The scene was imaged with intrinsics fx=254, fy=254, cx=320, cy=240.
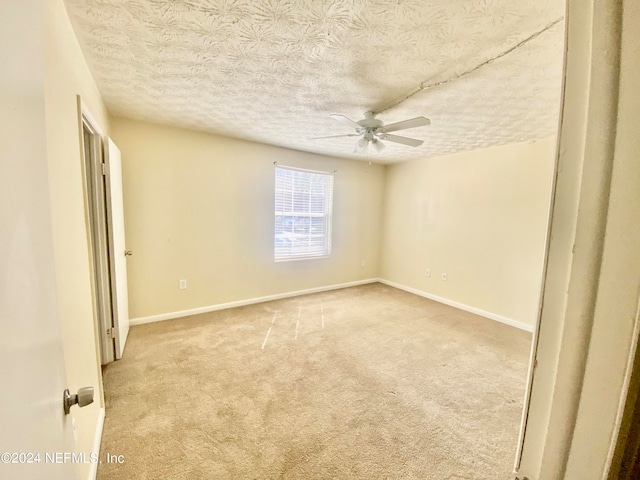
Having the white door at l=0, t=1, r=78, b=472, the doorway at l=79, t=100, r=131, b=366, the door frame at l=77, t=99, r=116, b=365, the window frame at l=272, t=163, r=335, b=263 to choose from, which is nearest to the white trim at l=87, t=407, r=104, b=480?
the door frame at l=77, t=99, r=116, b=365

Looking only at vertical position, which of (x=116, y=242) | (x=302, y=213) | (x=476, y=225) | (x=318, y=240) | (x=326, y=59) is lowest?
(x=318, y=240)

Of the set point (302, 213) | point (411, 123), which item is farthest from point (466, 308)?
point (411, 123)

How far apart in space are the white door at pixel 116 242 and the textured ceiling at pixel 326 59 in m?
0.58

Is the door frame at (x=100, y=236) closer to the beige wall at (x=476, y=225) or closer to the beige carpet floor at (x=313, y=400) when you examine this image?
the beige carpet floor at (x=313, y=400)

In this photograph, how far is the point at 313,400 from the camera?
1.84m

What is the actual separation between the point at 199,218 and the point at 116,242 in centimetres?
104

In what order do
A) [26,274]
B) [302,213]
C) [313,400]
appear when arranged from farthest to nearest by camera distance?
[302,213] < [313,400] < [26,274]

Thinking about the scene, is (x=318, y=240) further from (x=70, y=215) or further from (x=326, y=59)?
(x=70, y=215)

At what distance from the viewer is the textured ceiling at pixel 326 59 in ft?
4.02

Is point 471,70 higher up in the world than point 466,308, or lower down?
higher up

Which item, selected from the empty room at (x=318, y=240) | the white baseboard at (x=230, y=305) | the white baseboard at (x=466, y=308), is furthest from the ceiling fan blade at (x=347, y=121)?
the white baseboard at (x=466, y=308)

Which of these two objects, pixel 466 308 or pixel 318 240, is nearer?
pixel 466 308

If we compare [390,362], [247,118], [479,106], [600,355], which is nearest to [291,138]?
[247,118]

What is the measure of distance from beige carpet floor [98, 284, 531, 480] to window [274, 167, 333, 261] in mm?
1282
